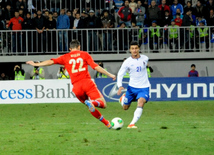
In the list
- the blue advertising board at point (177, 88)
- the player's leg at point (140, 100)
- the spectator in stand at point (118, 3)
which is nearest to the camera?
the player's leg at point (140, 100)

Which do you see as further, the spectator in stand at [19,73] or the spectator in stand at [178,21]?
the spectator in stand at [178,21]

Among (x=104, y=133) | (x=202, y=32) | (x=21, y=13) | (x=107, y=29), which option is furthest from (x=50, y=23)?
(x=104, y=133)

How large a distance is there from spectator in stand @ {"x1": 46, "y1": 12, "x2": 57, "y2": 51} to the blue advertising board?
15.0 feet

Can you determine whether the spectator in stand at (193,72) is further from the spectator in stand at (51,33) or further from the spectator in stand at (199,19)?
the spectator in stand at (51,33)

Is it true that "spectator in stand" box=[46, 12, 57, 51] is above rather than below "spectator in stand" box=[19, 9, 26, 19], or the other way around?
below

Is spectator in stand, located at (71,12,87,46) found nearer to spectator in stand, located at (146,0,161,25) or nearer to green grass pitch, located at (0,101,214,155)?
spectator in stand, located at (146,0,161,25)

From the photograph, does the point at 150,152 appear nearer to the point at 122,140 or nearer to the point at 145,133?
the point at 122,140

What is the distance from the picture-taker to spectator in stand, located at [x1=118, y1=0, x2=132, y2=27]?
2623 cm

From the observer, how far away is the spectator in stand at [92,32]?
26.7m

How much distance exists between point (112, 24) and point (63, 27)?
231cm

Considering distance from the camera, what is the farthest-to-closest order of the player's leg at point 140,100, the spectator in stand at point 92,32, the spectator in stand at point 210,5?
the spectator in stand at point 210,5 < the spectator in stand at point 92,32 < the player's leg at point 140,100

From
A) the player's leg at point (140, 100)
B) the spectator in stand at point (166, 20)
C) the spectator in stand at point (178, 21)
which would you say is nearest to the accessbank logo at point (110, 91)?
the spectator in stand at point (166, 20)

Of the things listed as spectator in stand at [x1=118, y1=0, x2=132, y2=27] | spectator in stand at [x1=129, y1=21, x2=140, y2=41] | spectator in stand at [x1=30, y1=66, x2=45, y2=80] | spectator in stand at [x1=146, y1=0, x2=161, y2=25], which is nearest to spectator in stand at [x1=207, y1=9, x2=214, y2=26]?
spectator in stand at [x1=146, y1=0, x2=161, y2=25]

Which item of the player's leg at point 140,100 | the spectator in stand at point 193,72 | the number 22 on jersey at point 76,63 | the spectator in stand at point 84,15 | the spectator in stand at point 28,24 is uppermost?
the spectator in stand at point 84,15
